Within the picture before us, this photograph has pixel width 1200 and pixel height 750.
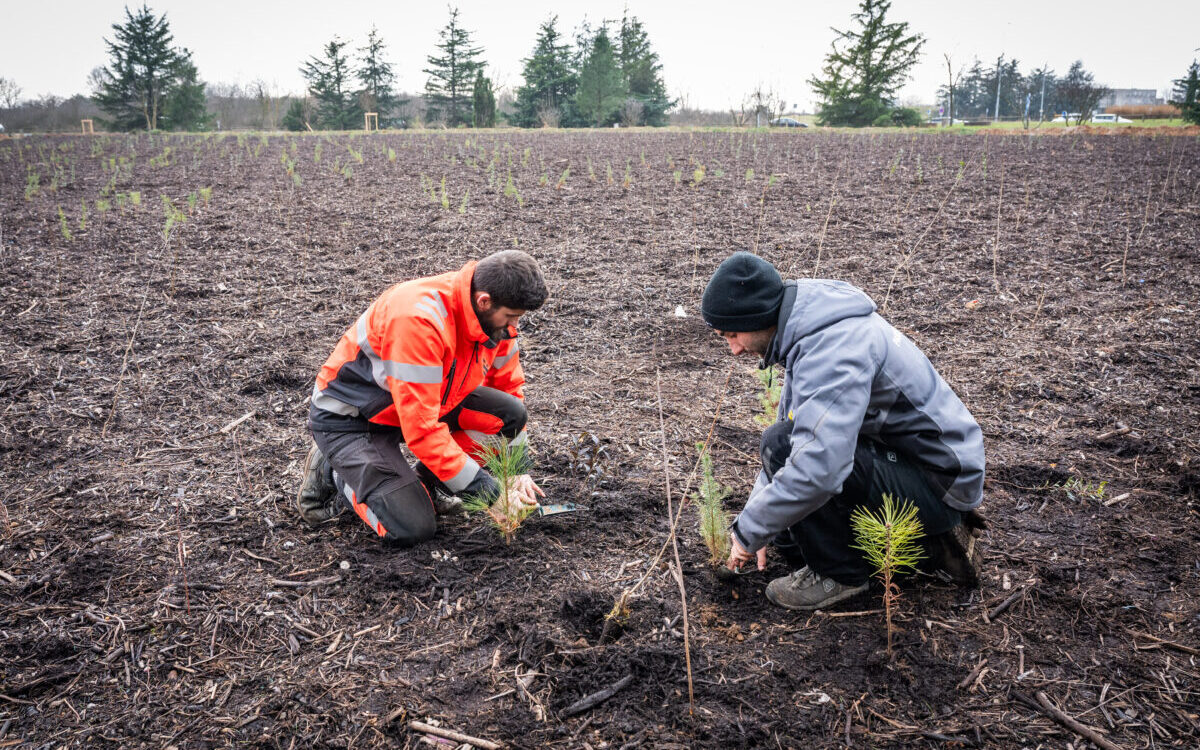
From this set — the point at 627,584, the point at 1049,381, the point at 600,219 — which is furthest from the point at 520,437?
the point at 600,219

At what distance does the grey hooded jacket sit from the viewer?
6.19 ft

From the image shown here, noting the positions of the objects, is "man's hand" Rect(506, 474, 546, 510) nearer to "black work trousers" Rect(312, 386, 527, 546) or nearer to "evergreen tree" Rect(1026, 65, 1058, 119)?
"black work trousers" Rect(312, 386, 527, 546)

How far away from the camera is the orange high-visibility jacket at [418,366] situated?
2.45m

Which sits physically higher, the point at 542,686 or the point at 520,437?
the point at 520,437

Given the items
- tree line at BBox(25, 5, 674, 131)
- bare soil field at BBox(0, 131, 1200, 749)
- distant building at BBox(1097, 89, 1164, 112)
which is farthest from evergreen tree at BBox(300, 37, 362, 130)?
distant building at BBox(1097, 89, 1164, 112)

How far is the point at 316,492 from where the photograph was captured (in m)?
2.88

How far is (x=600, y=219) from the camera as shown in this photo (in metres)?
8.10

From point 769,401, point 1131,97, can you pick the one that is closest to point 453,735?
point 769,401

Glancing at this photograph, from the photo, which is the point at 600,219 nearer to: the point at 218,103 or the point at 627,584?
the point at 627,584

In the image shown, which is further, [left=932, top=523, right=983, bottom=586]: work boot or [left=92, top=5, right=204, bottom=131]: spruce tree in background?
[left=92, top=5, right=204, bottom=131]: spruce tree in background

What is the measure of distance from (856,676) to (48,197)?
37.6 ft

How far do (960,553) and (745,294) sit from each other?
45.2 inches

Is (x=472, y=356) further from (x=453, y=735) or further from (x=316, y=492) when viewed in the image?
(x=453, y=735)

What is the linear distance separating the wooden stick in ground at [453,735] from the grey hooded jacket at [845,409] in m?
0.91
